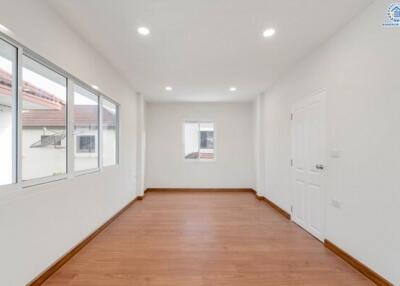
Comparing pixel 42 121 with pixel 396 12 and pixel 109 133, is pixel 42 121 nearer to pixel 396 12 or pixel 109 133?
pixel 109 133

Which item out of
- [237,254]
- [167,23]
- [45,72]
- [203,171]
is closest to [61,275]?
[237,254]

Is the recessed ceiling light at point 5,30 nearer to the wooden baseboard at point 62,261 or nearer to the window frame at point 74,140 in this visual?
the window frame at point 74,140

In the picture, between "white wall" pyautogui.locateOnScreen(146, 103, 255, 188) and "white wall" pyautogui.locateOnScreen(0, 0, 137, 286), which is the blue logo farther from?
"white wall" pyautogui.locateOnScreen(146, 103, 255, 188)

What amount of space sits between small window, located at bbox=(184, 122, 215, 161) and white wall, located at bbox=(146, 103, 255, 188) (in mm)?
173

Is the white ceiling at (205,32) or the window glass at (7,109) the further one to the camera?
the white ceiling at (205,32)

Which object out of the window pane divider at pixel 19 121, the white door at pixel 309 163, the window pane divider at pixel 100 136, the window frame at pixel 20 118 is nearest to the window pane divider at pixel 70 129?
the window frame at pixel 20 118

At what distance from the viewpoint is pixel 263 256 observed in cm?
263

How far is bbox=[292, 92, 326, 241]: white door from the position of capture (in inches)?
119

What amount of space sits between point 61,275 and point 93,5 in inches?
113

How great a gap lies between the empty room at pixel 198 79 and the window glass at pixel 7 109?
1 cm

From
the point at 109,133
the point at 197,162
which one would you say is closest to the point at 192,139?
the point at 197,162

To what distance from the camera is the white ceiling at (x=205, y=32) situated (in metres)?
2.22

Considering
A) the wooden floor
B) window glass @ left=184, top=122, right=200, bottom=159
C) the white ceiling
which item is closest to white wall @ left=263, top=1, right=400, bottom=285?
the white ceiling

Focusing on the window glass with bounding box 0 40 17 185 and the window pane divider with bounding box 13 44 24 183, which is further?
the window pane divider with bounding box 13 44 24 183
